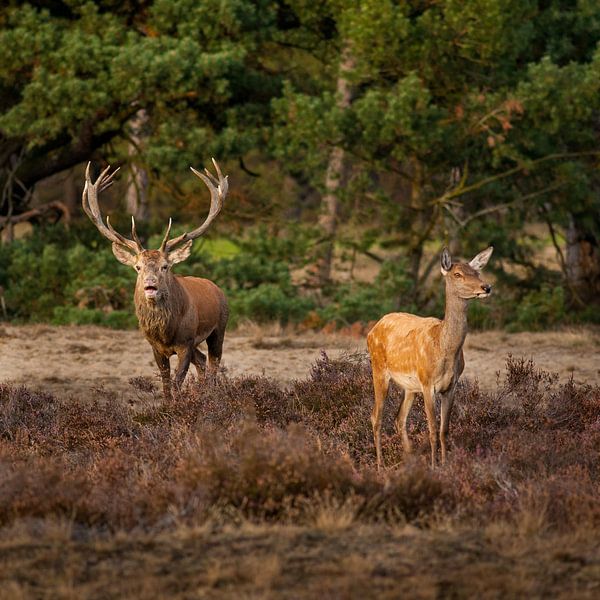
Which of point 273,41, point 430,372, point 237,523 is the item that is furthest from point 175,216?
point 237,523

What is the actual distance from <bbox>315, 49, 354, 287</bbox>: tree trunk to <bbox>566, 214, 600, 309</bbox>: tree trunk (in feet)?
17.4

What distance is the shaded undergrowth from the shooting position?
23.4ft

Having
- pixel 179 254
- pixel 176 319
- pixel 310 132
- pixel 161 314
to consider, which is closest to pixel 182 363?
pixel 176 319

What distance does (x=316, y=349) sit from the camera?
1584 cm

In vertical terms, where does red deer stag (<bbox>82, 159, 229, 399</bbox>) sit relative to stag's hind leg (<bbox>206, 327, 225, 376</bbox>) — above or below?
above

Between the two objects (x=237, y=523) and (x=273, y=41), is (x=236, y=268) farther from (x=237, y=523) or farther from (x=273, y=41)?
(x=237, y=523)

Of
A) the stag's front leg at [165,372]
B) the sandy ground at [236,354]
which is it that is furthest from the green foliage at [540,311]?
the stag's front leg at [165,372]

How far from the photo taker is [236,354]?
15.4m

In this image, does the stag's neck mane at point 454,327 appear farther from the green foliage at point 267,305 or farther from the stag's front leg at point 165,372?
the green foliage at point 267,305

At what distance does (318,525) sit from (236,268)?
13244 millimetres

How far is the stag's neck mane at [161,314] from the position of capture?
37.9 ft

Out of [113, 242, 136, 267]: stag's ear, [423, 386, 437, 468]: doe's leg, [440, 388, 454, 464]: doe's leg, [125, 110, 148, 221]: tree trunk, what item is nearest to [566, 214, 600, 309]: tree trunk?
[125, 110, 148, 221]: tree trunk

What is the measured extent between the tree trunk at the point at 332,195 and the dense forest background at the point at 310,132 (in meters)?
0.05

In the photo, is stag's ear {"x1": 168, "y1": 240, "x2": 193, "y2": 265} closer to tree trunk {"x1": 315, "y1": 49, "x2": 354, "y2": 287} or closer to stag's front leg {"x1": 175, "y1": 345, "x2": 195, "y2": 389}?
stag's front leg {"x1": 175, "y1": 345, "x2": 195, "y2": 389}
